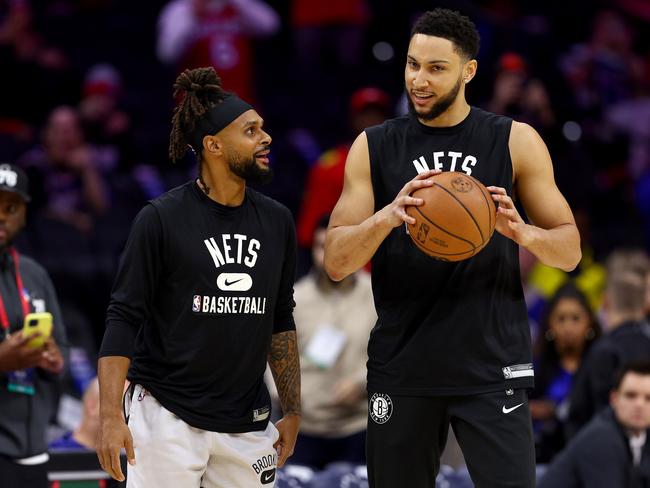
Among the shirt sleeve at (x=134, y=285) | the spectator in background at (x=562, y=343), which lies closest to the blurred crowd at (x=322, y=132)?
the spectator in background at (x=562, y=343)

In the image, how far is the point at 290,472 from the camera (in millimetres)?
6941

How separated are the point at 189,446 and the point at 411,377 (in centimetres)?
81

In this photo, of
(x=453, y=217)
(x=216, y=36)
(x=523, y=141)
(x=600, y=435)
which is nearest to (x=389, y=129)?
(x=523, y=141)

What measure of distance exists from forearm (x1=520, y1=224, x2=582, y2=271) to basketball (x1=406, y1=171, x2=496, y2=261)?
15cm

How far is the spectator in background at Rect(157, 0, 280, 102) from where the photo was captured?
1067 centimetres

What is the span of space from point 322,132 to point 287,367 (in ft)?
23.8

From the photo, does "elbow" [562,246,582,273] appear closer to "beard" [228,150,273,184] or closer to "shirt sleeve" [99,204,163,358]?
"beard" [228,150,273,184]

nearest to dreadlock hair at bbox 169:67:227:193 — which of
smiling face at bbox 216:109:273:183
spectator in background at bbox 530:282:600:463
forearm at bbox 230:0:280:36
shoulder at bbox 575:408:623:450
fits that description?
smiling face at bbox 216:109:273:183

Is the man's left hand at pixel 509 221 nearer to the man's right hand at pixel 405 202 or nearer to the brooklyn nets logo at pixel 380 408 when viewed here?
the man's right hand at pixel 405 202

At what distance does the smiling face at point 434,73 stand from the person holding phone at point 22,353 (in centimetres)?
191

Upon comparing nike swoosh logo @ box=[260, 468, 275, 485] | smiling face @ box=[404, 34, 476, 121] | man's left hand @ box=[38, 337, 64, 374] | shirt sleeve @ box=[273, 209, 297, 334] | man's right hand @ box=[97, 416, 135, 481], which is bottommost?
nike swoosh logo @ box=[260, 468, 275, 485]

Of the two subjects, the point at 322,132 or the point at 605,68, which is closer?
the point at 322,132

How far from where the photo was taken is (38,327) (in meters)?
5.40

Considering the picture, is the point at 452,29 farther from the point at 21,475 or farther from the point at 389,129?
the point at 21,475
